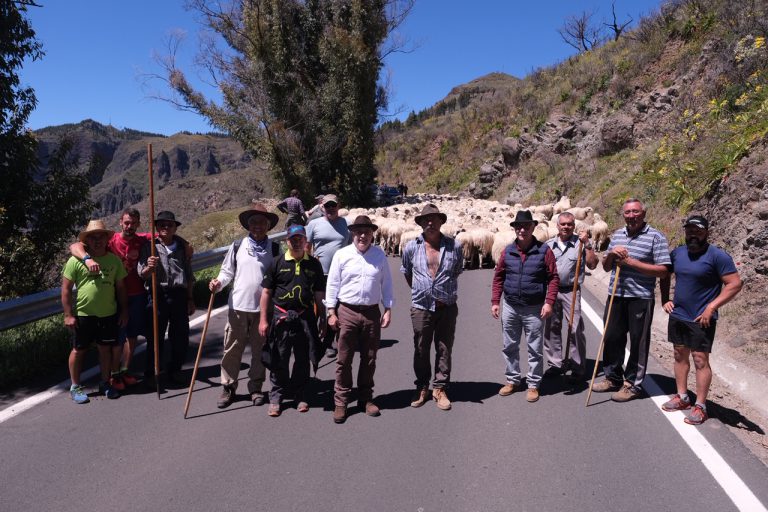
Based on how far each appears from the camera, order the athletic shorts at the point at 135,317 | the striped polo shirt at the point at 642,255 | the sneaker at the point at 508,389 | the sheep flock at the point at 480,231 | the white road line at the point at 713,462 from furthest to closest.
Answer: the sheep flock at the point at 480,231
the athletic shorts at the point at 135,317
the sneaker at the point at 508,389
the striped polo shirt at the point at 642,255
the white road line at the point at 713,462

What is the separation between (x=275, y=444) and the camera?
Result: 4.59 meters

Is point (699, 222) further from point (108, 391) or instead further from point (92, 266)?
point (108, 391)

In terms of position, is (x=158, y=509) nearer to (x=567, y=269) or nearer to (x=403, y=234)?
(x=567, y=269)

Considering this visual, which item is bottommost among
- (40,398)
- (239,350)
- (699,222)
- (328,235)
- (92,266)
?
(40,398)

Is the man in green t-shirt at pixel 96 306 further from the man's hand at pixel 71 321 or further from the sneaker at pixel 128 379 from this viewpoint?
the sneaker at pixel 128 379

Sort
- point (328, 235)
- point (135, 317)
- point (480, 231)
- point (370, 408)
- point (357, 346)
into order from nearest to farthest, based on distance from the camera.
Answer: point (370, 408) < point (357, 346) < point (135, 317) < point (328, 235) < point (480, 231)

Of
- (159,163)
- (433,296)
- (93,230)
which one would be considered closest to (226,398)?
(93,230)

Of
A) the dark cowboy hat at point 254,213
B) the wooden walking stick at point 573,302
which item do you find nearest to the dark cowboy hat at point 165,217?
Answer: the dark cowboy hat at point 254,213

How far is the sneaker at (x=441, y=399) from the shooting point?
17.4ft

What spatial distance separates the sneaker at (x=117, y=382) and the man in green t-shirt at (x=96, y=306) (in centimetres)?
2

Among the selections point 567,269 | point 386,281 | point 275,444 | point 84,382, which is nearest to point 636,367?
point 567,269

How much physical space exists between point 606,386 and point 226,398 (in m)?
3.66

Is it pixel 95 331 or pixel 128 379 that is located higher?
pixel 95 331

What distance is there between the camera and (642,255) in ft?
17.9
